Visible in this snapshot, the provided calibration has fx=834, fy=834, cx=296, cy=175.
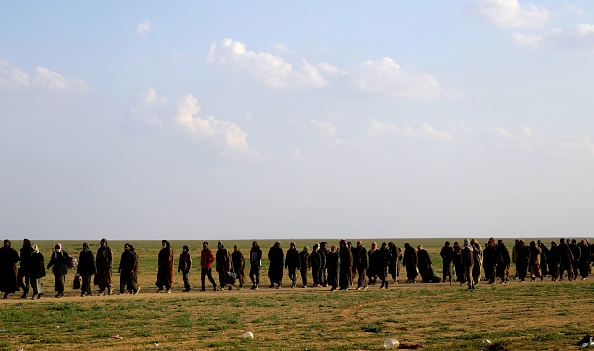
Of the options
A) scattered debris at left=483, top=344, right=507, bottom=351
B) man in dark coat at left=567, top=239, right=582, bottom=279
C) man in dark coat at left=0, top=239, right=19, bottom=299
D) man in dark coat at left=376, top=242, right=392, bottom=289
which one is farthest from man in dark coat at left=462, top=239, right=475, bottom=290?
scattered debris at left=483, top=344, right=507, bottom=351

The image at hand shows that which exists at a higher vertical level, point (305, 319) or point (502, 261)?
point (502, 261)

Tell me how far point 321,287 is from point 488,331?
14.8 metres

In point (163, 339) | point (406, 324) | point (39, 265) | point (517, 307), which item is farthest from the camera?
point (39, 265)

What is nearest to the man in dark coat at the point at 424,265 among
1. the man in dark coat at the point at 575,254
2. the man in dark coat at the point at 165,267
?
the man in dark coat at the point at 575,254

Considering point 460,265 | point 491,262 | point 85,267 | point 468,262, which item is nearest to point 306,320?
point 85,267

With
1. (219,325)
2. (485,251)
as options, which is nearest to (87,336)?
(219,325)

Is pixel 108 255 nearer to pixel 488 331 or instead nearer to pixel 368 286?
pixel 368 286

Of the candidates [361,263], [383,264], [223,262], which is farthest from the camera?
[223,262]

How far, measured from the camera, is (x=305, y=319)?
1945cm

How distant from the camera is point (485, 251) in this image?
104ft

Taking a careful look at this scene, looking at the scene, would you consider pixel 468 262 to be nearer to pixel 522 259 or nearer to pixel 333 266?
pixel 333 266

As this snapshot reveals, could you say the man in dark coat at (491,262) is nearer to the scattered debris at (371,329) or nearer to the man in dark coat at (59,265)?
the scattered debris at (371,329)

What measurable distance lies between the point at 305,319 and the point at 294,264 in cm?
1157

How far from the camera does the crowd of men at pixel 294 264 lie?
2566cm
